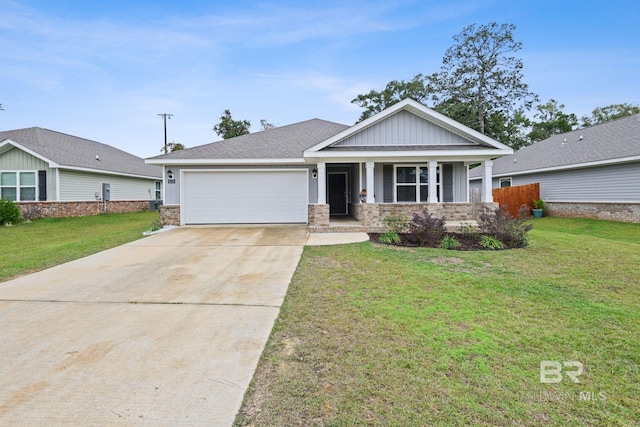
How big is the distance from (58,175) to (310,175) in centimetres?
1400

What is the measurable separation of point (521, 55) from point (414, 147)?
2749cm

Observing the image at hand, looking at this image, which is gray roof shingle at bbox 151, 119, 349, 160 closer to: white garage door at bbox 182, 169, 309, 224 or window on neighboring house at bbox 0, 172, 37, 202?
white garage door at bbox 182, 169, 309, 224

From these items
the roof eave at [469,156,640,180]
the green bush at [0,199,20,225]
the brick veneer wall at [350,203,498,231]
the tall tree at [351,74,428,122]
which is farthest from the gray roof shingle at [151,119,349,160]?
the tall tree at [351,74,428,122]

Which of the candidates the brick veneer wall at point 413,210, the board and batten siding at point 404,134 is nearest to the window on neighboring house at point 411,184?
the brick veneer wall at point 413,210

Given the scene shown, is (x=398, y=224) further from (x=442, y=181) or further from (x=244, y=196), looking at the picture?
(x=244, y=196)

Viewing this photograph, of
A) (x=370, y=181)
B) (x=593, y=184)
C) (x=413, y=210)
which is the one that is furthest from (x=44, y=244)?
(x=593, y=184)

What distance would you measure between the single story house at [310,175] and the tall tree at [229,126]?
26.3m

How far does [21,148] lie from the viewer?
16891 mm

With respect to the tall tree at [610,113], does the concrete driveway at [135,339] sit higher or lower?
lower

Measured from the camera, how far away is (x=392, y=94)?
33750 millimetres

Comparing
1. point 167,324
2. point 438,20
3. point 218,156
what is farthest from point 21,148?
point 438,20

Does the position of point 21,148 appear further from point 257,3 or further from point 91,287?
point 91,287

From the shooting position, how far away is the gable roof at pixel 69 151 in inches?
671

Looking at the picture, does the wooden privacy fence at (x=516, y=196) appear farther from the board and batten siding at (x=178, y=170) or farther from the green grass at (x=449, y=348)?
the green grass at (x=449, y=348)
